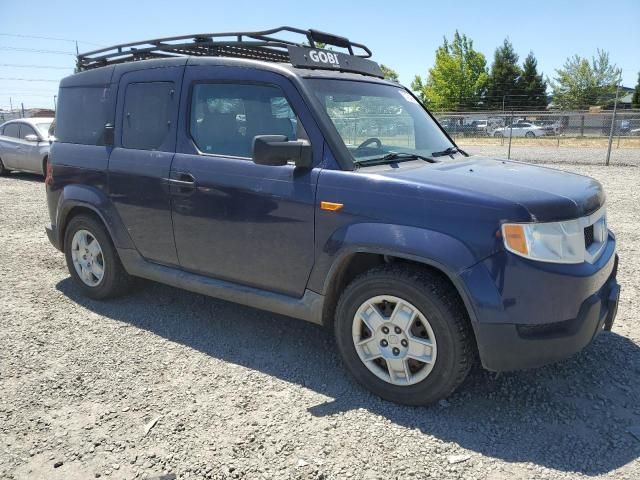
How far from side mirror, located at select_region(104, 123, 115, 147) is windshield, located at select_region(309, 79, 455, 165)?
191 centimetres

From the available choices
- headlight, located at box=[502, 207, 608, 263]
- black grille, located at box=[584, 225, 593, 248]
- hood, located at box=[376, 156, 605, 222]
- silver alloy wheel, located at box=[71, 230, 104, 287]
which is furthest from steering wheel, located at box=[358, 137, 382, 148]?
silver alloy wheel, located at box=[71, 230, 104, 287]

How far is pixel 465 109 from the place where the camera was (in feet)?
152

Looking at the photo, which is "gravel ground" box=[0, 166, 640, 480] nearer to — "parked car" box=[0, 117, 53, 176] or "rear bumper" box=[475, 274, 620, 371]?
"rear bumper" box=[475, 274, 620, 371]

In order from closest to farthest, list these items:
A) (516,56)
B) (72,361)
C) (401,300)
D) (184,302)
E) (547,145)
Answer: (401,300), (72,361), (184,302), (547,145), (516,56)

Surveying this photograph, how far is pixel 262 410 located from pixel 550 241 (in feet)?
6.07

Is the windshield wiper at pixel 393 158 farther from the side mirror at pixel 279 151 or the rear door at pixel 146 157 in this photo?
the rear door at pixel 146 157

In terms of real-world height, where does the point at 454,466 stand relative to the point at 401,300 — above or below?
below

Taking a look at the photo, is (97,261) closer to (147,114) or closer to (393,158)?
(147,114)

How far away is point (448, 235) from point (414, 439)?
1.10m

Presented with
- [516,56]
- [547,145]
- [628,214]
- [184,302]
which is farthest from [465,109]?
[184,302]

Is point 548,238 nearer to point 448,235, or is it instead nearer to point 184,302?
point 448,235

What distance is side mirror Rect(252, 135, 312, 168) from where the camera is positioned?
315cm

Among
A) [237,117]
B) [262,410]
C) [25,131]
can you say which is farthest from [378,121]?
[25,131]

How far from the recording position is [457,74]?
166 feet
